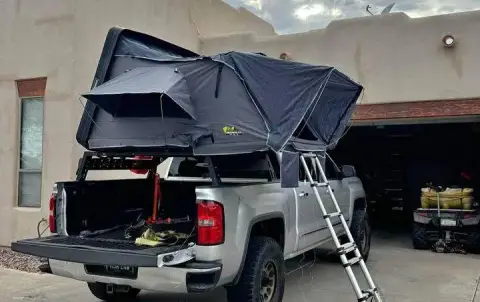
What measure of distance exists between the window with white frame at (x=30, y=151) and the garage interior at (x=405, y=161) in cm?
915

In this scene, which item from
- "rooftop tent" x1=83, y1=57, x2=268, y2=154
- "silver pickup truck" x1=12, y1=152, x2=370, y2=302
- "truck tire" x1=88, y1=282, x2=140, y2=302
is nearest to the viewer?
"silver pickup truck" x1=12, y1=152, x2=370, y2=302

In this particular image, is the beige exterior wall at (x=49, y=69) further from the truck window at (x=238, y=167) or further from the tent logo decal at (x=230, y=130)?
the tent logo decal at (x=230, y=130)

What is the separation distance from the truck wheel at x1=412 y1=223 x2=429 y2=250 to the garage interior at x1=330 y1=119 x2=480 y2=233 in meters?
3.66

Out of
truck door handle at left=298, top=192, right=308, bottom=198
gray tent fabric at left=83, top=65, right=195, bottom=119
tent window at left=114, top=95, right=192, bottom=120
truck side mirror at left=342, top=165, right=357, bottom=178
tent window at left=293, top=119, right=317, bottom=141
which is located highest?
gray tent fabric at left=83, top=65, right=195, bottom=119

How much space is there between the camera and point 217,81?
546cm

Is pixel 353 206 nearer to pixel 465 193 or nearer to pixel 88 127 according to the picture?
pixel 465 193

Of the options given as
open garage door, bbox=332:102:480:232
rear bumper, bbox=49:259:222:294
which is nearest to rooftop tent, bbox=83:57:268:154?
rear bumper, bbox=49:259:222:294

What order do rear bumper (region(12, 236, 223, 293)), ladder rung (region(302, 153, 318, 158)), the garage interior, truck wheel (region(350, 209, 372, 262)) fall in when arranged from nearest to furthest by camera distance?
1. rear bumper (region(12, 236, 223, 293))
2. ladder rung (region(302, 153, 318, 158))
3. truck wheel (region(350, 209, 372, 262))
4. the garage interior

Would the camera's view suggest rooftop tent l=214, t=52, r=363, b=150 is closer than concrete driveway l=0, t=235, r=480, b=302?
Yes

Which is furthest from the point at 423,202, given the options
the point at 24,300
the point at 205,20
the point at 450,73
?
the point at 24,300

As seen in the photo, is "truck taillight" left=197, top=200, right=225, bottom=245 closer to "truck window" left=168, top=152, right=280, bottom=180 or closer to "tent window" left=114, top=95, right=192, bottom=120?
"tent window" left=114, top=95, right=192, bottom=120

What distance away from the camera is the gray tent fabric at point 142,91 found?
16.6 feet

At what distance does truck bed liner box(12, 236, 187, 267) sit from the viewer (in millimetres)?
4598

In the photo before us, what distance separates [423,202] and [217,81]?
7.42 m
